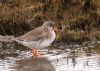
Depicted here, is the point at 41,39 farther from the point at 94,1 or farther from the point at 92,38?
the point at 94,1

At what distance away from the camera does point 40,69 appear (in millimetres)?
9781

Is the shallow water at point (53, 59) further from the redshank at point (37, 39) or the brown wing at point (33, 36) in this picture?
the brown wing at point (33, 36)

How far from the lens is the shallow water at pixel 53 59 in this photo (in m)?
9.88

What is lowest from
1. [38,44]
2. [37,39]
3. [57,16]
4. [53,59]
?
[53,59]

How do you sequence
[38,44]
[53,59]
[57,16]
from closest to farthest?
[53,59] → [38,44] → [57,16]

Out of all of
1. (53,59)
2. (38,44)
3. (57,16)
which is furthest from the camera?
(57,16)

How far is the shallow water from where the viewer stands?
988 centimetres

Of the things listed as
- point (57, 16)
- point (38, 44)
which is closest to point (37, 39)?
point (38, 44)

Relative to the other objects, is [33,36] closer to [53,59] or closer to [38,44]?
[38,44]

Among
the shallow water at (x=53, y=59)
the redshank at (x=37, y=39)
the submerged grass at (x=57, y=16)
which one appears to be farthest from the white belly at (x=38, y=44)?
the submerged grass at (x=57, y=16)

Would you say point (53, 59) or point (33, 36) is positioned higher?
point (33, 36)

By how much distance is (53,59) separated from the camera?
35.2 ft

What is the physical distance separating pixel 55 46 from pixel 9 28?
1512 millimetres

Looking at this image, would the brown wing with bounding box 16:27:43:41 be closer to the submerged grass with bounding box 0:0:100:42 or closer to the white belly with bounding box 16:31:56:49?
the white belly with bounding box 16:31:56:49
